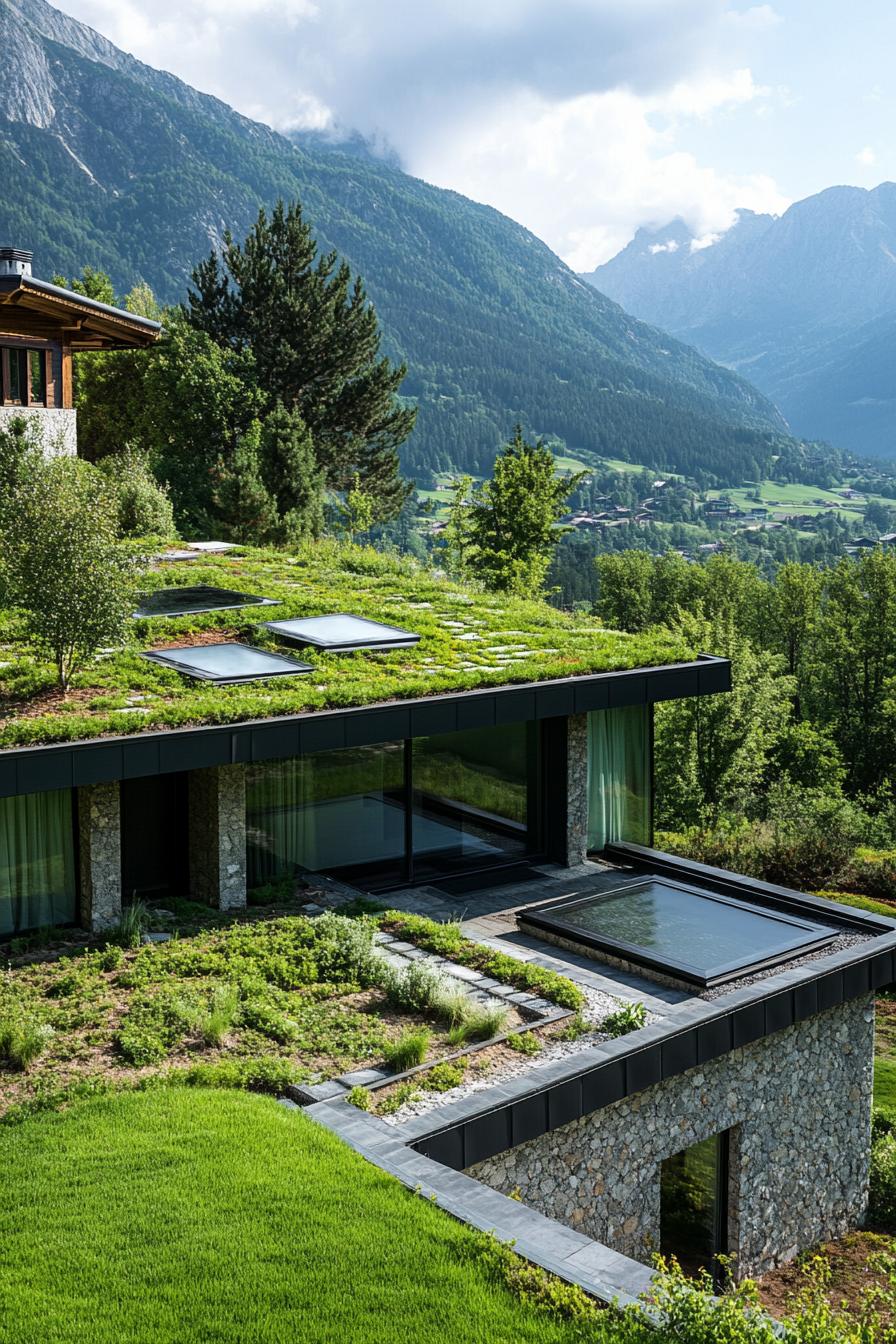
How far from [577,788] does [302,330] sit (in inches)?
1353

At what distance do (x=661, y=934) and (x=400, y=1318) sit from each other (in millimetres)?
7598

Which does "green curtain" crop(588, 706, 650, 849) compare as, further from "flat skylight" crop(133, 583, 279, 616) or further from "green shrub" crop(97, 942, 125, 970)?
"green shrub" crop(97, 942, 125, 970)

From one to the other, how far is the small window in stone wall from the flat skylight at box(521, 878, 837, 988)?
64.2 inches

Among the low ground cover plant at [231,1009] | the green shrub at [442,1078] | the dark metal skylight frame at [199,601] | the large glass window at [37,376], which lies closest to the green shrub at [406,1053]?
the low ground cover plant at [231,1009]

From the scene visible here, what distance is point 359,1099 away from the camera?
9031 mm

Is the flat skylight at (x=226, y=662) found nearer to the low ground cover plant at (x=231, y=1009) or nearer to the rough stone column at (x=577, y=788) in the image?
the low ground cover plant at (x=231, y=1009)

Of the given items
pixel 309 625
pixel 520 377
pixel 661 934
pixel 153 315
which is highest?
pixel 520 377

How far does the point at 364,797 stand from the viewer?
1484 centimetres

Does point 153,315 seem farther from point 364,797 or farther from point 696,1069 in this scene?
point 696,1069

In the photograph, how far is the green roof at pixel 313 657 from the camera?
12484mm

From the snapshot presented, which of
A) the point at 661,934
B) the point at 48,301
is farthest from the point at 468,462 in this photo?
the point at 661,934

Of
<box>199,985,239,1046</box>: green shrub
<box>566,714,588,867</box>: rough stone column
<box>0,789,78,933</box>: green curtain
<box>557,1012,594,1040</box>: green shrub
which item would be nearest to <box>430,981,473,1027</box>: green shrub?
<box>557,1012,594,1040</box>: green shrub

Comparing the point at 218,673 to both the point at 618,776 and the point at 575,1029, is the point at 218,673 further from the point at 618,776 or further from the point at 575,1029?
the point at 575,1029

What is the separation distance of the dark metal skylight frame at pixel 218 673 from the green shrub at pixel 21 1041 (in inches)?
192
